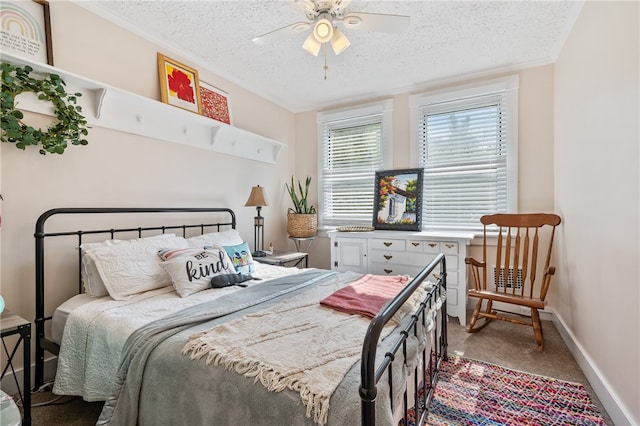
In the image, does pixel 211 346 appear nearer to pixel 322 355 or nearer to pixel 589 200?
pixel 322 355

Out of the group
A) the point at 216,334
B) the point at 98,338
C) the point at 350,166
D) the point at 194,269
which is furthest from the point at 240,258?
the point at 350,166

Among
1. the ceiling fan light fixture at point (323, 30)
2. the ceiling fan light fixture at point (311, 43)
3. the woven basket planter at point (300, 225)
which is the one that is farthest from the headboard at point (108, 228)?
the ceiling fan light fixture at point (323, 30)

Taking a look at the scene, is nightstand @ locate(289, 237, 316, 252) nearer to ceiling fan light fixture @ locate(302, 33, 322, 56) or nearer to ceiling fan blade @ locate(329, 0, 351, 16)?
ceiling fan light fixture @ locate(302, 33, 322, 56)

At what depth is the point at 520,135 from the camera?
10.5 feet

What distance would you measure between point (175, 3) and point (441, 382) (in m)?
3.20

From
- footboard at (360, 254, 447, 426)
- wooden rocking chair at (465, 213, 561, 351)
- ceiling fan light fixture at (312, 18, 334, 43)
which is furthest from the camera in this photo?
wooden rocking chair at (465, 213, 561, 351)

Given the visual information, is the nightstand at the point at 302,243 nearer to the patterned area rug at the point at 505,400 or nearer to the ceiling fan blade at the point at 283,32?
the patterned area rug at the point at 505,400

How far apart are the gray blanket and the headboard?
33.8 inches

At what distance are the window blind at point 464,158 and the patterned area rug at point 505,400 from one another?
5.56ft

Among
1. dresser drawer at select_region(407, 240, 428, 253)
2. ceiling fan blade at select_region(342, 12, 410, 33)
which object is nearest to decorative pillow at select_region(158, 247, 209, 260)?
ceiling fan blade at select_region(342, 12, 410, 33)

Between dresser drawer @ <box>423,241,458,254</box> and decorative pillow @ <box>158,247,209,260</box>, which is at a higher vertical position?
decorative pillow @ <box>158,247,209,260</box>

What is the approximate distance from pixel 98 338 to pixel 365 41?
9.36 ft

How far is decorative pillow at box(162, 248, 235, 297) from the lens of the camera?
78.5 inches

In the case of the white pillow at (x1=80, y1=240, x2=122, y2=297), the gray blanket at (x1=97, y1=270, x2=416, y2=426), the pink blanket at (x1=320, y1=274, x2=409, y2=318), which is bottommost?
the gray blanket at (x1=97, y1=270, x2=416, y2=426)
